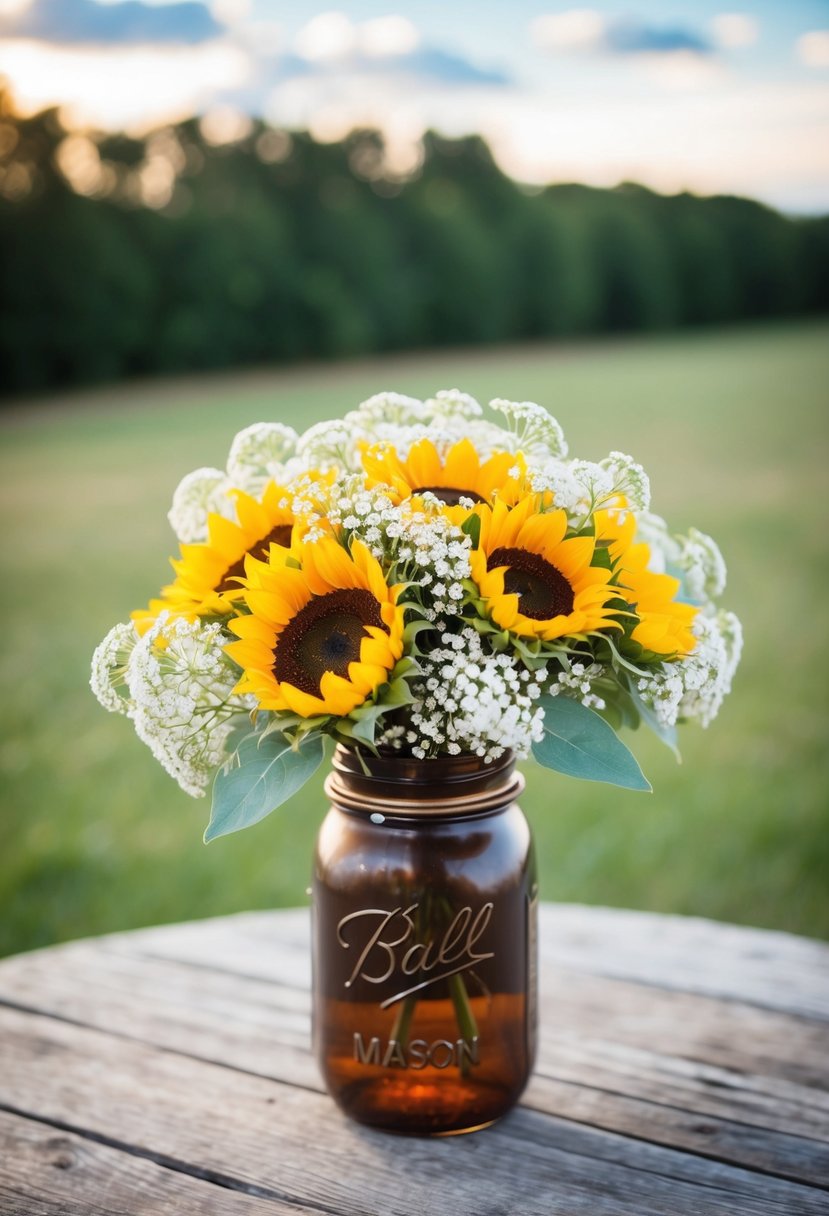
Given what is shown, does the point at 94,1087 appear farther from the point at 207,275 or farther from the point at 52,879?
the point at 207,275

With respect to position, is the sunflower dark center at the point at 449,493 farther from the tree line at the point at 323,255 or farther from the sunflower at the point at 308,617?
the tree line at the point at 323,255

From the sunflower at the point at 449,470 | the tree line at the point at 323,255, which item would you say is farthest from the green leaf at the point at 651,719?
the tree line at the point at 323,255

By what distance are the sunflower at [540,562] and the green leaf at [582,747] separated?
9cm

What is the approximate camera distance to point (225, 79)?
7.92m

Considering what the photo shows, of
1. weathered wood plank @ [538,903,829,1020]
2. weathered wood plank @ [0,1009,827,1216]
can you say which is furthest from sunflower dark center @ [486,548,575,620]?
weathered wood plank @ [538,903,829,1020]

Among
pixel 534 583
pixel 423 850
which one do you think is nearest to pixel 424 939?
pixel 423 850

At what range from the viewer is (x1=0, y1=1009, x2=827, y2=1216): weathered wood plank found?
1192mm

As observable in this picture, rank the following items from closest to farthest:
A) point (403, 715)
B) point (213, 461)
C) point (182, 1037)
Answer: point (403, 715), point (182, 1037), point (213, 461)

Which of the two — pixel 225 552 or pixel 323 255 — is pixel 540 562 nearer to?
pixel 225 552

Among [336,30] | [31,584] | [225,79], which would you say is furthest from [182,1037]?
[225,79]

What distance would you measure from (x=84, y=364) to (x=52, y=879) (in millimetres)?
8474

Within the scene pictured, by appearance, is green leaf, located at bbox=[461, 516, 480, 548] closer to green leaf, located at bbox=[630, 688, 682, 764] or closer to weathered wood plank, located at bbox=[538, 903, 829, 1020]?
green leaf, located at bbox=[630, 688, 682, 764]

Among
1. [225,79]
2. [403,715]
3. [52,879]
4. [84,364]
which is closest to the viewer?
[403,715]

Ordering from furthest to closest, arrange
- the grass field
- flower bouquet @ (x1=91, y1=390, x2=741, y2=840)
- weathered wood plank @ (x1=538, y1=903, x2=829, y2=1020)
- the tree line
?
the tree line < the grass field < weathered wood plank @ (x1=538, y1=903, x2=829, y2=1020) < flower bouquet @ (x1=91, y1=390, x2=741, y2=840)
